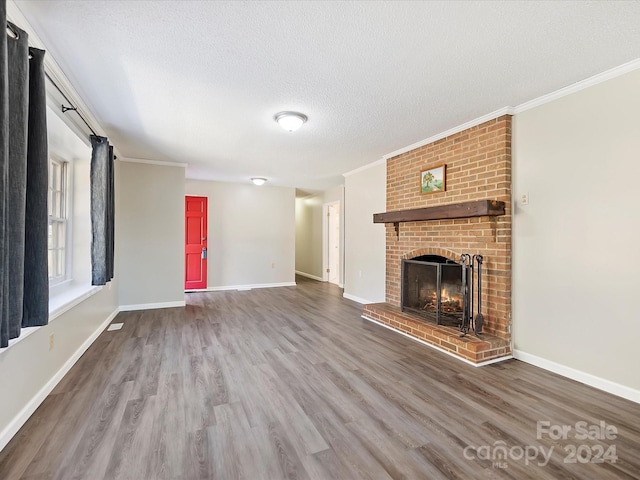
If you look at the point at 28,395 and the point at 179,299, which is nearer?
the point at 28,395

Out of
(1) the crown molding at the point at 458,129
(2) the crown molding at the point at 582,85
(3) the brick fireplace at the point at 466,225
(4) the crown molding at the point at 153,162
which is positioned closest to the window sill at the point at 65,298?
(4) the crown molding at the point at 153,162

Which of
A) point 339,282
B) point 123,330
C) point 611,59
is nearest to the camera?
point 611,59

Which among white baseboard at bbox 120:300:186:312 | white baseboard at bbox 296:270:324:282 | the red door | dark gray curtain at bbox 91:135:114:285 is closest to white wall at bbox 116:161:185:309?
white baseboard at bbox 120:300:186:312

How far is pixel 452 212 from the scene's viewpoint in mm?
3270

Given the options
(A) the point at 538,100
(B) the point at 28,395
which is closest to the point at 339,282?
(A) the point at 538,100

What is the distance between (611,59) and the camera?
2162 millimetres

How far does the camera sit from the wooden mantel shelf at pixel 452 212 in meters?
2.91

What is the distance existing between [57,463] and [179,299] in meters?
3.75

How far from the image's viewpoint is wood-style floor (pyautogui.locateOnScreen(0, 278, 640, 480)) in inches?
61.7

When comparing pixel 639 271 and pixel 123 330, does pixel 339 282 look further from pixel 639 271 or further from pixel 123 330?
pixel 639 271

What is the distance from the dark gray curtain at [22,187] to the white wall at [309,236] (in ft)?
22.5

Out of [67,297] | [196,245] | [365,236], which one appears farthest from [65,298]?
[365,236]

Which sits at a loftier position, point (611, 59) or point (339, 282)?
point (611, 59)

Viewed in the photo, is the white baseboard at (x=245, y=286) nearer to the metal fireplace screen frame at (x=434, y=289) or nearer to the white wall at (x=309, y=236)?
the white wall at (x=309, y=236)
